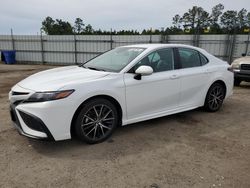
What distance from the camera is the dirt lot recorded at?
97.3 inches

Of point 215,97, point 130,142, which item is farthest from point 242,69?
point 130,142

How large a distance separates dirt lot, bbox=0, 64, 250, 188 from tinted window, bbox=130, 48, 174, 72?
1.10 metres

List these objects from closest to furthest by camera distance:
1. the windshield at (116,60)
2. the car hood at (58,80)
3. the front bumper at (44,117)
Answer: the front bumper at (44,117) < the car hood at (58,80) < the windshield at (116,60)

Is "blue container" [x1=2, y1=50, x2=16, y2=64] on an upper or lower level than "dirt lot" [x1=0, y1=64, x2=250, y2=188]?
upper

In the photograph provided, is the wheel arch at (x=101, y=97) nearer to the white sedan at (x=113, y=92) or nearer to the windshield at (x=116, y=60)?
the white sedan at (x=113, y=92)

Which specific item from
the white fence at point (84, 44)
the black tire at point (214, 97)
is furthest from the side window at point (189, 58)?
the white fence at point (84, 44)

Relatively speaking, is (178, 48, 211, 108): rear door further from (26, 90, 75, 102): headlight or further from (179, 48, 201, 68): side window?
(26, 90, 75, 102): headlight

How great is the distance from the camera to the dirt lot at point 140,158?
2473 mm

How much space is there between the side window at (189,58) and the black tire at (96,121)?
1.77 metres

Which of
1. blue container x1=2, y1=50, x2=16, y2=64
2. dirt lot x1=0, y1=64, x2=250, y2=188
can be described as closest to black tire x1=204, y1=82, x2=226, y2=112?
dirt lot x1=0, y1=64, x2=250, y2=188

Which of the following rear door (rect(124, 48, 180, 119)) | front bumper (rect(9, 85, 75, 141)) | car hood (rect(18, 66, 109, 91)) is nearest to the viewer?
front bumper (rect(9, 85, 75, 141))

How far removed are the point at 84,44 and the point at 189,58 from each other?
42.3ft

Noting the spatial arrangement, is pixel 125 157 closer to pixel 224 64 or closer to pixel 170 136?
pixel 170 136

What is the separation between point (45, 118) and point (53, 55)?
49.8ft
